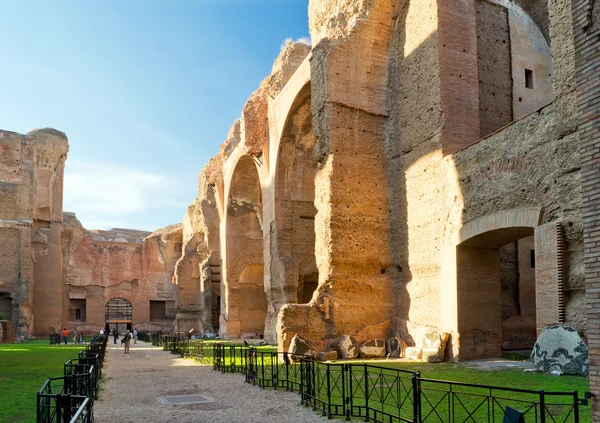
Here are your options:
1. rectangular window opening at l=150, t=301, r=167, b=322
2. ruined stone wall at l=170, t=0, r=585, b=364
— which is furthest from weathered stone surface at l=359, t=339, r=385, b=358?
rectangular window opening at l=150, t=301, r=167, b=322

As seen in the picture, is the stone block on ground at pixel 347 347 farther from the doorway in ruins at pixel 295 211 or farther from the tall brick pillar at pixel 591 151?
the tall brick pillar at pixel 591 151

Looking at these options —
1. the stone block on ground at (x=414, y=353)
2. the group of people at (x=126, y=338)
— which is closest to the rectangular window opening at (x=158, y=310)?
the group of people at (x=126, y=338)

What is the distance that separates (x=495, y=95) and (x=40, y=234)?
26107 millimetres

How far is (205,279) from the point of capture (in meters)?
29.9

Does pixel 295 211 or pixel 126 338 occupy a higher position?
pixel 295 211

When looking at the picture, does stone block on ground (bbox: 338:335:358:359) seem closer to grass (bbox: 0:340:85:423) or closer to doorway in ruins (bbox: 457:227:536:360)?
doorway in ruins (bbox: 457:227:536:360)

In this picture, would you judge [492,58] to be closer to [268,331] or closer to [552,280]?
[552,280]

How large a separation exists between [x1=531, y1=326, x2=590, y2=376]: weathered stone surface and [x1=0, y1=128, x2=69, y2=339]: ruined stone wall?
25.0m

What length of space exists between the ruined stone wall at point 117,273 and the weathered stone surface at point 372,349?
2513 centimetres

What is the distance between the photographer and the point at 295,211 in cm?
2200

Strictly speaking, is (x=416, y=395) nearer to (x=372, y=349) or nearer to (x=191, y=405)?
(x=191, y=405)

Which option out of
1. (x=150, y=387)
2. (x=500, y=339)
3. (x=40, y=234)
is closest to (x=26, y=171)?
(x=40, y=234)

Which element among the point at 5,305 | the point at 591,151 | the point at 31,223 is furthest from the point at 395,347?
the point at 31,223

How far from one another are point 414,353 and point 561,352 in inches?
174
